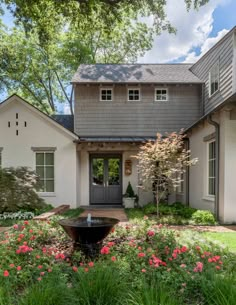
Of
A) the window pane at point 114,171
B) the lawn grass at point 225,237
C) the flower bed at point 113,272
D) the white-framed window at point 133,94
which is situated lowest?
the lawn grass at point 225,237

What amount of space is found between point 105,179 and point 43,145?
136 inches

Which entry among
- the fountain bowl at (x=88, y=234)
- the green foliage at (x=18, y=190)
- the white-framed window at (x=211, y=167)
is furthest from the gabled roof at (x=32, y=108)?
the fountain bowl at (x=88, y=234)

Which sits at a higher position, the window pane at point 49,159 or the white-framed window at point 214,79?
the white-framed window at point 214,79

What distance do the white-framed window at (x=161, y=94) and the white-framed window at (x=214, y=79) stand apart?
2.22 metres

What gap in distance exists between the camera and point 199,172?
11.5m

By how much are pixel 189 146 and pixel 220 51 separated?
4.19 meters

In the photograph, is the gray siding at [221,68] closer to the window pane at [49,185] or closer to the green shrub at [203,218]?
the green shrub at [203,218]

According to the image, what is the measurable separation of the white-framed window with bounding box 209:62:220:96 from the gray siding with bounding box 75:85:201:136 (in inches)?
45.0

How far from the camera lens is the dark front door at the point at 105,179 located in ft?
46.7

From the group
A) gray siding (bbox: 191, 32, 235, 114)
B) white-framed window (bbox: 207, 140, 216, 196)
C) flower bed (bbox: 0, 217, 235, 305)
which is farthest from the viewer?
gray siding (bbox: 191, 32, 235, 114)

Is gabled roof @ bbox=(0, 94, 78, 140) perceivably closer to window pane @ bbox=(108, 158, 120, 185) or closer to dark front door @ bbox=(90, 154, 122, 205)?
dark front door @ bbox=(90, 154, 122, 205)

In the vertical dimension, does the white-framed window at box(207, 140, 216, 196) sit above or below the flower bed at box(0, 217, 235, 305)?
above

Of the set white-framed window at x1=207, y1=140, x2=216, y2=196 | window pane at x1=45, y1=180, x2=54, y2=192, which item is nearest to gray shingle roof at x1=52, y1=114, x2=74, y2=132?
window pane at x1=45, y1=180, x2=54, y2=192

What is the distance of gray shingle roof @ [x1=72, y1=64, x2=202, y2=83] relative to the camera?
14.4m
